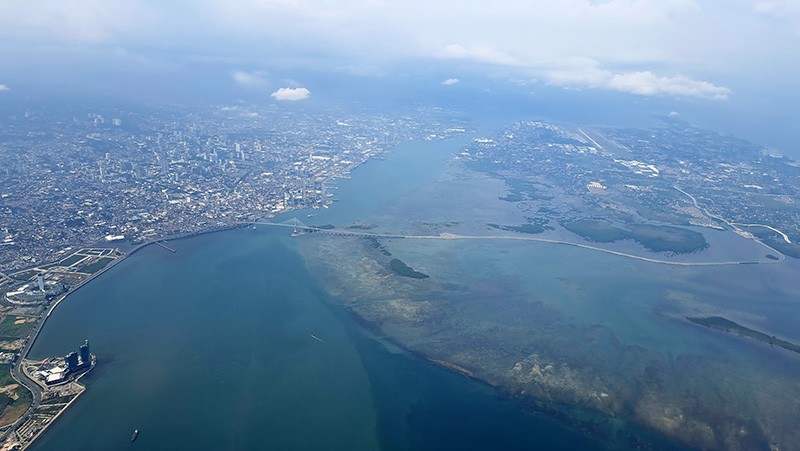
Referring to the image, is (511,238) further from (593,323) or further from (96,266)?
(96,266)

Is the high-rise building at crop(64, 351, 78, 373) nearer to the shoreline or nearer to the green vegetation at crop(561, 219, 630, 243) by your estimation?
the shoreline

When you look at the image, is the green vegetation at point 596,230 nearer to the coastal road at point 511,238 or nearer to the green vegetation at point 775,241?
the coastal road at point 511,238

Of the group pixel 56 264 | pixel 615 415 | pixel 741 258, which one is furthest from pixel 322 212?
pixel 741 258

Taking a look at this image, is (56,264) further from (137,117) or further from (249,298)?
(137,117)

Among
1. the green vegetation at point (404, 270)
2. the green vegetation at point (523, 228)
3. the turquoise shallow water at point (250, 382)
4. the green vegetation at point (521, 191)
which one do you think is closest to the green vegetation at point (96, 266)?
the turquoise shallow water at point (250, 382)

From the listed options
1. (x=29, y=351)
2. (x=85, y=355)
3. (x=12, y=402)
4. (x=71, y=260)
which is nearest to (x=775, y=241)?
(x=85, y=355)

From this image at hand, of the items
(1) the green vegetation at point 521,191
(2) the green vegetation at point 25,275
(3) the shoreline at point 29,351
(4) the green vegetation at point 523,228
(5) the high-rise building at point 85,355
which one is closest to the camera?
(3) the shoreline at point 29,351

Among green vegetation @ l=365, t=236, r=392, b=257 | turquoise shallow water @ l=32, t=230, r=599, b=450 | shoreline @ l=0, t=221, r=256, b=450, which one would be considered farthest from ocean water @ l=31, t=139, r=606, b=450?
green vegetation @ l=365, t=236, r=392, b=257
